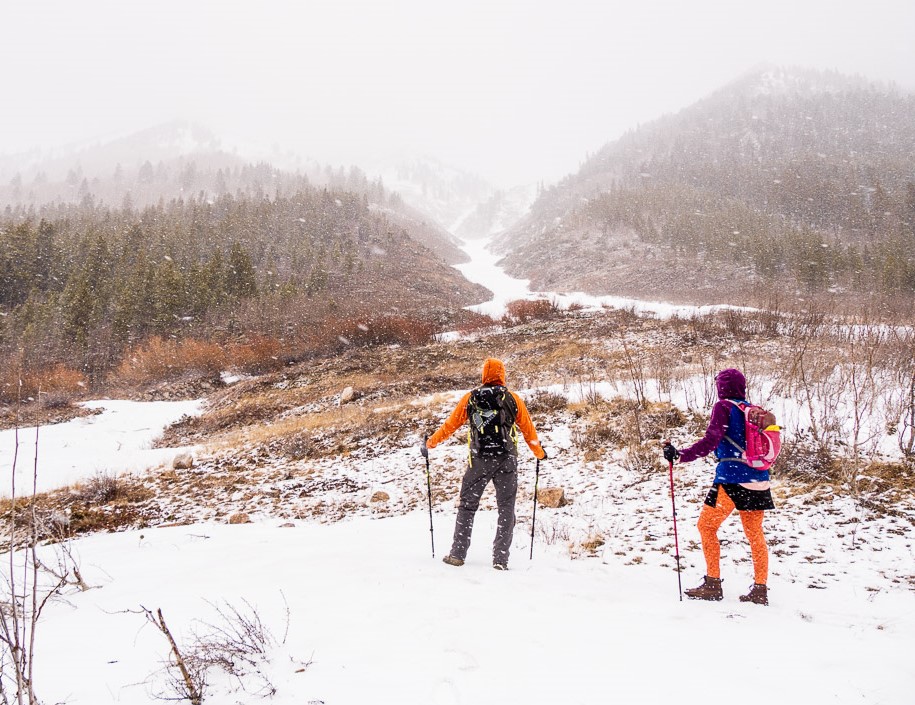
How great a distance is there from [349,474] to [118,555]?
3958mm

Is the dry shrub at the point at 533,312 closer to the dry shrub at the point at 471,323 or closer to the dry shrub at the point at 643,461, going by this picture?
the dry shrub at the point at 471,323

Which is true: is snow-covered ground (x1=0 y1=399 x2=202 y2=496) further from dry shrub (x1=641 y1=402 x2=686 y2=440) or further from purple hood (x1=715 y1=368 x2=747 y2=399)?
purple hood (x1=715 y1=368 x2=747 y2=399)

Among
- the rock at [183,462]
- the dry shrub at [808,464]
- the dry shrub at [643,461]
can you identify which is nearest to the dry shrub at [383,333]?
the rock at [183,462]

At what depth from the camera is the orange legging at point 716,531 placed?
4.02m

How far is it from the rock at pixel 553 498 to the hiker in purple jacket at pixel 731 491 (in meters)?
2.62

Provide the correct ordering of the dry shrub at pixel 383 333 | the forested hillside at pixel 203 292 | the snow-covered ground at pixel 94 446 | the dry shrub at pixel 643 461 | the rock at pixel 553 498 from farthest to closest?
1. the forested hillside at pixel 203 292
2. the dry shrub at pixel 383 333
3. the snow-covered ground at pixel 94 446
4. the dry shrub at pixel 643 461
5. the rock at pixel 553 498

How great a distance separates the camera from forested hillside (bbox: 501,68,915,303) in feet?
163

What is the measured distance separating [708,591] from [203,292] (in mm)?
44885

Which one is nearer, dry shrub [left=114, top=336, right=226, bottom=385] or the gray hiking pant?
the gray hiking pant

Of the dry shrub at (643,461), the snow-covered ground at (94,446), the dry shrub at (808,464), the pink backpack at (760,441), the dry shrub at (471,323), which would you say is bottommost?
the snow-covered ground at (94,446)

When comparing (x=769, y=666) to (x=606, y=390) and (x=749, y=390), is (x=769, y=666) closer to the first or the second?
(x=749, y=390)

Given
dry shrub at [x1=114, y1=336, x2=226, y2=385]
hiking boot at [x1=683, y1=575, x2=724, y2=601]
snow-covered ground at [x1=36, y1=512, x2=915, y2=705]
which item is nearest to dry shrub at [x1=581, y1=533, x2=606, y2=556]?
snow-covered ground at [x1=36, y1=512, x2=915, y2=705]

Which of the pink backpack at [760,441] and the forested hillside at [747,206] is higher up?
→ the forested hillside at [747,206]

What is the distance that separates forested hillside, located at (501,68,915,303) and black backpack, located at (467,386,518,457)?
16051 mm
